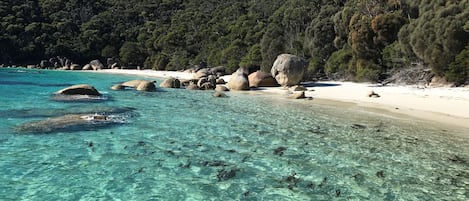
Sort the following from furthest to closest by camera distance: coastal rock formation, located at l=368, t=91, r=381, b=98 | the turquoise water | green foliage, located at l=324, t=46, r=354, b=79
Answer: green foliage, located at l=324, t=46, r=354, b=79
coastal rock formation, located at l=368, t=91, r=381, b=98
the turquoise water

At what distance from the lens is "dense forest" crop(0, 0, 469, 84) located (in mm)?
25000

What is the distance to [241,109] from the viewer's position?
17.6 metres

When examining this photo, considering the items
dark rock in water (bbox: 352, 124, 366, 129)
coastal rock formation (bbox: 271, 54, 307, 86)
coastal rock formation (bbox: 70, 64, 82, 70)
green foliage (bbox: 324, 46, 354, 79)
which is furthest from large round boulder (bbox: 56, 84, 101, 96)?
coastal rock formation (bbox: 70, 64, 82, 70)

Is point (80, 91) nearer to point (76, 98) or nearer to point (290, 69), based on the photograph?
point (76, 98)

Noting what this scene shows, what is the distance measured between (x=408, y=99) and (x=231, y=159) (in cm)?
1470

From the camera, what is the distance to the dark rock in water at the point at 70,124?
11.0 m

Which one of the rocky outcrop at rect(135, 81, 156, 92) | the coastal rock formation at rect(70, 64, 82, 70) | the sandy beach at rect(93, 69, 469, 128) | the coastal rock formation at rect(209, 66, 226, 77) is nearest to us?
the sandy beach at rect(93, 69, 469, 128)

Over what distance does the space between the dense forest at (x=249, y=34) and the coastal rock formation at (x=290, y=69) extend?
4.56 m

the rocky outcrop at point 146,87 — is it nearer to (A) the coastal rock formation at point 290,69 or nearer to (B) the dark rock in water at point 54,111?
(A) the coastal rock formation at point 290,69

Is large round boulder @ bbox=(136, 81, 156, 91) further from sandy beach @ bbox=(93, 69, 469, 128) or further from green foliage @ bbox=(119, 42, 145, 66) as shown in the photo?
green foliage @ bbox=(119, 42, 145, 66)

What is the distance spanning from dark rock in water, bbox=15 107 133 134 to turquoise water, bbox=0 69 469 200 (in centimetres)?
15

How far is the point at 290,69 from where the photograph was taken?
2866cm

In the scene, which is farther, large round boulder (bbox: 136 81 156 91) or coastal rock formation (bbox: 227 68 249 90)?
coastal rock formation (bbox: 227 68 249 90)

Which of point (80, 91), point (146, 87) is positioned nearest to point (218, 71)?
point (146, 87)
